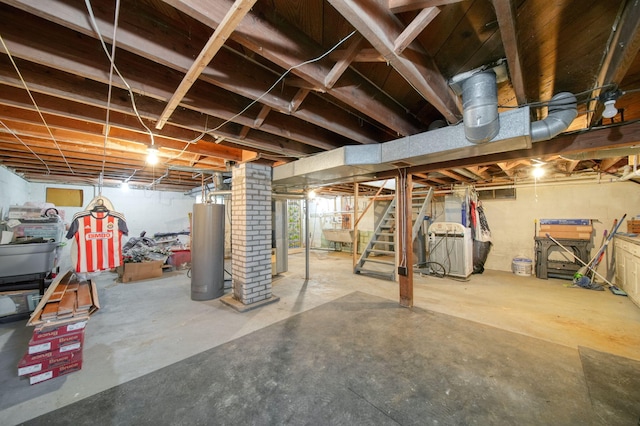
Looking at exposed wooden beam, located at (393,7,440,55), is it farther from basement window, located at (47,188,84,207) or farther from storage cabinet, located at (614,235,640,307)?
basement window, located at (47,188,84,207)

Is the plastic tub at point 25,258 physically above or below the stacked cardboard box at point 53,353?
above

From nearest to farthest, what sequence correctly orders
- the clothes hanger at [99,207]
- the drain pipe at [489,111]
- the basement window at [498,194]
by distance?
the drain pipe at [489,111], the clothes hanger at [99,207], the basement window at [498,194]

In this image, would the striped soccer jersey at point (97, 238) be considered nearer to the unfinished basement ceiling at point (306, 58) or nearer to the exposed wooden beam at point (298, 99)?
the unfinished basement ceiling at point (306, 58)

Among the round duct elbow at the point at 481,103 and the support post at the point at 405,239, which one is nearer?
the round duct elbow at the point at 481,103

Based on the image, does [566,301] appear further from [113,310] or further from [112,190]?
[112,190]

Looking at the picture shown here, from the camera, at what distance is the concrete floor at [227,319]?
1.93 meters

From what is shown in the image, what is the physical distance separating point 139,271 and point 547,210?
9018 mm

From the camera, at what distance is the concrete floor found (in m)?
1.93

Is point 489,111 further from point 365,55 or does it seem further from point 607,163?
point 607,163

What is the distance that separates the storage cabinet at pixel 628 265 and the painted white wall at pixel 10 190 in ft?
34.1

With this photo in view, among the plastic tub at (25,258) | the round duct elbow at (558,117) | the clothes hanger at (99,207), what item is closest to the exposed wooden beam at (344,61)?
the round duct elbow at (558,117)

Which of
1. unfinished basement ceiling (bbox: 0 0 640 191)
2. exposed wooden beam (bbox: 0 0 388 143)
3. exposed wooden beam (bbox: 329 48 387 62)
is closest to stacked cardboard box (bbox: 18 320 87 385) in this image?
unfinished basement ceiling (bbox: 0 0 640 191)

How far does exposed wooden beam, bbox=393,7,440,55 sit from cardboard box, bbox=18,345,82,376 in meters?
3.34

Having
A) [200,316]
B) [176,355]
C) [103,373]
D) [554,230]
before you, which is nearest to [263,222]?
[200,316]
